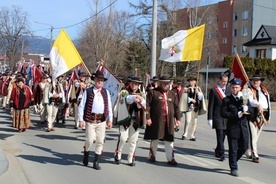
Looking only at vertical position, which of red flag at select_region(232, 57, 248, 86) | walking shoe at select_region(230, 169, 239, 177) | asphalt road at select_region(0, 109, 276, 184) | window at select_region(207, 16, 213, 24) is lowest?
asphalt road at select_region(0, 109, 276, 184)

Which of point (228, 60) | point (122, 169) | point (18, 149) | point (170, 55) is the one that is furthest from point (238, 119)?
point (228, 60)

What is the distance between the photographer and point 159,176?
738 cm

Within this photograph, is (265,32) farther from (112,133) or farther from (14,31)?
(112,133)

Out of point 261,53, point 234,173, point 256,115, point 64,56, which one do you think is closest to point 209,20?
point 261,53

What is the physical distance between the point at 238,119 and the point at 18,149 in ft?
17.5

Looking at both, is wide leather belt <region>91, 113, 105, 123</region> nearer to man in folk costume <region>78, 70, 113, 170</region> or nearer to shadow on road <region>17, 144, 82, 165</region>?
man in folk costume <region>78, 70, 113, 170</region>

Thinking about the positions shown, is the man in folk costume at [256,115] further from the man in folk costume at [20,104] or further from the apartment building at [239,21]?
the apartment building at [239,21]

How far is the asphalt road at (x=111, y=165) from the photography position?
717 cm

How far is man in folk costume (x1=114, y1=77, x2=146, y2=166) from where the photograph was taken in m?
8.18

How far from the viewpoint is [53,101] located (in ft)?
44.1

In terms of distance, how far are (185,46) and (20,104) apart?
220 inches

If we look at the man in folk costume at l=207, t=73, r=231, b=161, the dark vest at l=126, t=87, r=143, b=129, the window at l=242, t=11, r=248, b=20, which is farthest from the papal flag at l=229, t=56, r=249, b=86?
the window at l=242, t=11, r=248, b=20

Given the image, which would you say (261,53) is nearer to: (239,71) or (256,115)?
(239,71)

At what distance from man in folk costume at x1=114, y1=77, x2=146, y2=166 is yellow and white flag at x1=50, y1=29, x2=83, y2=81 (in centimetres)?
368
